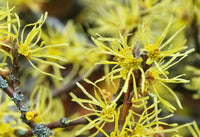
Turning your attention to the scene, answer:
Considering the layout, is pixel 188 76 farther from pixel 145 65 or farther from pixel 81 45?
pixel 145 65

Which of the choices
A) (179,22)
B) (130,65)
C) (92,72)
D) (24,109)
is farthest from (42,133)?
(179,22)

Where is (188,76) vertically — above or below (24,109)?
below

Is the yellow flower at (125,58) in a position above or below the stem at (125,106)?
above

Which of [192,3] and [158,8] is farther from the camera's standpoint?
[192,3]

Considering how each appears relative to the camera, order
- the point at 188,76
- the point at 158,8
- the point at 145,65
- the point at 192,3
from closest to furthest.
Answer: the point at 145,65 < the point at 158,8 < the point at 192,3 < the point at 188,76

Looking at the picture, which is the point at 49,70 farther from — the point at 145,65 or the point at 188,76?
the point at 145,65

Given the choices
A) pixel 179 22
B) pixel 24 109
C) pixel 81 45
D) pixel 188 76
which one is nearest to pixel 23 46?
pixel 24 109

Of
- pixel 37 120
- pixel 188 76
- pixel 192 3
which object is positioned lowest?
pixel 188 76

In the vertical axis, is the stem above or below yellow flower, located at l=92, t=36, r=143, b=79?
below

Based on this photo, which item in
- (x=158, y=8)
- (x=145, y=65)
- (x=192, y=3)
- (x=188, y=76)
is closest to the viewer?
(x=145, y=65)
